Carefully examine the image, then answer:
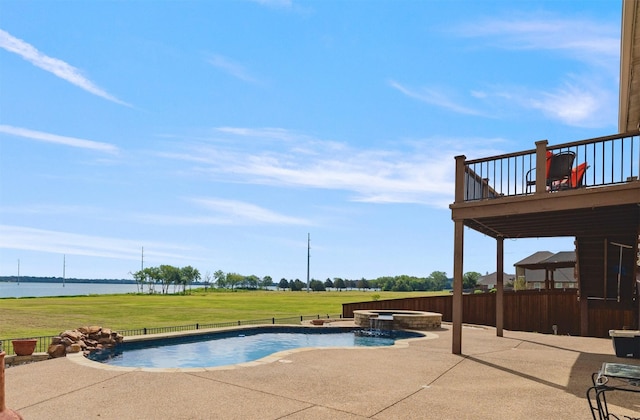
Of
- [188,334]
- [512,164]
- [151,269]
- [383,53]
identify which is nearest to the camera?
[512,164]

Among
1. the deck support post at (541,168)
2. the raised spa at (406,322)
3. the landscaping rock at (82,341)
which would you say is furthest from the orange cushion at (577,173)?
the landscaping rock at (82,341)

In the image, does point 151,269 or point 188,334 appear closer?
point 188,334

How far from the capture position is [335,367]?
31.7 feet

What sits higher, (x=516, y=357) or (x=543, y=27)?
(x=543, y=27)

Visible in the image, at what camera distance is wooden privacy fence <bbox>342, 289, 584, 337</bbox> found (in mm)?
18922

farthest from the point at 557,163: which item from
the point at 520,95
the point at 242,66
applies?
the point at 242,66

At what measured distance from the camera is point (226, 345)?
15164 mm

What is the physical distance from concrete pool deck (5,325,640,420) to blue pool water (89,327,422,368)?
2480 mm

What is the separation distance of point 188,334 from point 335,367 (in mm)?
7609

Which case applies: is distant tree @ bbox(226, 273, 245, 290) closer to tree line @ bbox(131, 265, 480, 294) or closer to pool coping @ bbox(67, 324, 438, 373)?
tree line @ bbox(131, 265, 480, 294)

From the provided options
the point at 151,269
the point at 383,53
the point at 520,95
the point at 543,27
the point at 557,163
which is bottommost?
the point at 151,269

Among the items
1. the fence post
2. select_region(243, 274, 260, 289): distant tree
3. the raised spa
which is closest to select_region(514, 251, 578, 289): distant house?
the raised spa

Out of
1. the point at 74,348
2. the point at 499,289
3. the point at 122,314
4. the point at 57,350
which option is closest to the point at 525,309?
the point at 499,289

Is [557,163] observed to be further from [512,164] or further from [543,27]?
[543,27]
